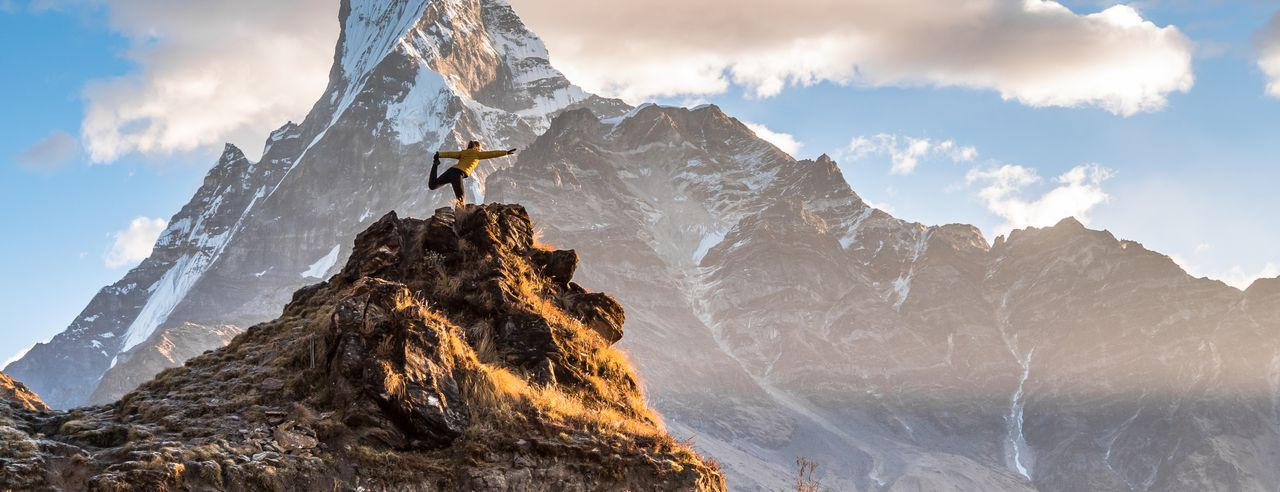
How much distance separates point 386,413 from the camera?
44.7ft

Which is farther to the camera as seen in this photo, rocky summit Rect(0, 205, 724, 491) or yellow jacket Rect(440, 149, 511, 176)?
yellow jacket Rect(440, 149, 511, 176)

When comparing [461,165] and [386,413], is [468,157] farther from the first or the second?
[386,413]

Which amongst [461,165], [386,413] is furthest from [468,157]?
[386,413]

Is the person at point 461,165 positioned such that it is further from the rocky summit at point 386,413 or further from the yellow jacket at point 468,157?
the rocky summit at point 386,413

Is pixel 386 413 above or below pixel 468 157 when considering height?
below

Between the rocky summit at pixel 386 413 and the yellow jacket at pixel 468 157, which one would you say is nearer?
the rocky summit at pixel 386 413

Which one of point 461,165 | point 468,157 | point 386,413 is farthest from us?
point 461,165

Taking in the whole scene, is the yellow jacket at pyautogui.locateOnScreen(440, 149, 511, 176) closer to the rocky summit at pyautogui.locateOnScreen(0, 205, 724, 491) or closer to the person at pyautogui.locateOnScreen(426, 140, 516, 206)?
the person at pyautogui.locateOnScreen(426, 140, 516, 206)

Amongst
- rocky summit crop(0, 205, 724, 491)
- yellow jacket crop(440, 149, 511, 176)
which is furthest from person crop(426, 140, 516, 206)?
rocky summit crop(0, 205, 724, 491)

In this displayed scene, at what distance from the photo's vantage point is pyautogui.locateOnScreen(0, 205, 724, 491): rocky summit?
41.1 ft

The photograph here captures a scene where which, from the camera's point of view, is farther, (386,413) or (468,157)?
(468,157)

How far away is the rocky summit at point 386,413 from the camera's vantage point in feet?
41.1

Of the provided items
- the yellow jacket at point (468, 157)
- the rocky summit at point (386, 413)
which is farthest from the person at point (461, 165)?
the rocky summit at point (386, 413)

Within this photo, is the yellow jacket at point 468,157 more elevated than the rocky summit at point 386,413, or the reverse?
the yellow jacket at point 468,157
